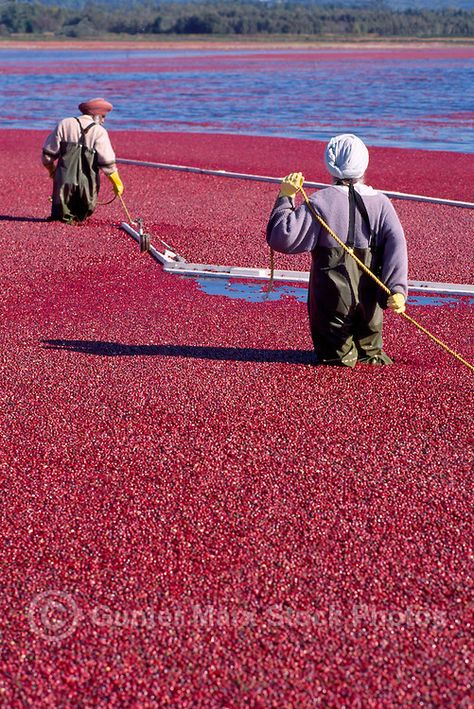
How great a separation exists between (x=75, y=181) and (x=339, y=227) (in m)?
6.19

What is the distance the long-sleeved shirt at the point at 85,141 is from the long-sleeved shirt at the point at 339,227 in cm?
565

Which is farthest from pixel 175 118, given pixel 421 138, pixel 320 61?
pixel 320 61

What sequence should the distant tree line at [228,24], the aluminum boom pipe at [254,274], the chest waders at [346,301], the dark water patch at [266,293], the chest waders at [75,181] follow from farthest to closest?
the distant tree line at [228,24], the chest waders at [75,181], the aluminum boom pipe at [254,274], the dark water patch at [266,293], the chest waders at [346,301]

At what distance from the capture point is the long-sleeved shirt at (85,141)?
1087 cm

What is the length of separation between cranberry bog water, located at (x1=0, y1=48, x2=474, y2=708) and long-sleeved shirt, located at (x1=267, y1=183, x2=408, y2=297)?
799mm

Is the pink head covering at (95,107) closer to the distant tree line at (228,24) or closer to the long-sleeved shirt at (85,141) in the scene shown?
the long-sleeved shirt at (85,141)

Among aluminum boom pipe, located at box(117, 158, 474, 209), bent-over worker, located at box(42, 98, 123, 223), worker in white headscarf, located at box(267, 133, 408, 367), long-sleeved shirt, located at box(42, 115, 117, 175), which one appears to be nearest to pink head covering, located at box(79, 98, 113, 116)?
bent-over worker, located at box(42, 98, 123, 223)

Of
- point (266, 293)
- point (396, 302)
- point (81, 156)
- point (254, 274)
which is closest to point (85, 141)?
point (81, 156)

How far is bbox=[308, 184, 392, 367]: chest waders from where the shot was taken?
5.72 metres

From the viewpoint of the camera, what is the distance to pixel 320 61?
208ft

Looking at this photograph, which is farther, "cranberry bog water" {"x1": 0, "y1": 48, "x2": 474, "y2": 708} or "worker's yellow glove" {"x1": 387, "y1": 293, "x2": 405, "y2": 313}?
"worker's yellow glove" {"x1": 387, "y1": 293, "x2": 405, "y2": 313}

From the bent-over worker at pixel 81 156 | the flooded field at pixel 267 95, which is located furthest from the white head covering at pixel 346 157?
the flooded field at pixel 267 95

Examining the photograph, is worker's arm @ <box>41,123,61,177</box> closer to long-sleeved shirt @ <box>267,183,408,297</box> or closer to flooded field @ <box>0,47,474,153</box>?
long-sleeved shirt @ <box>267,183,408,297</box>

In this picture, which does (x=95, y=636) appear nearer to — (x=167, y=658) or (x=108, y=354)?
(x=167, y=658)
